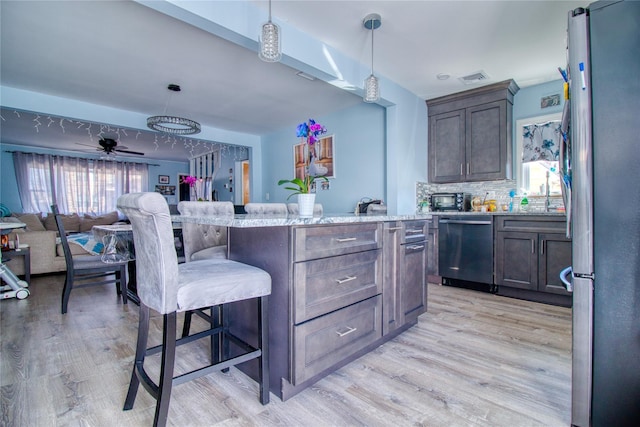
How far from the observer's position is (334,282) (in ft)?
5.27

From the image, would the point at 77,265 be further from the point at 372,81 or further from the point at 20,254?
the point at 372,81

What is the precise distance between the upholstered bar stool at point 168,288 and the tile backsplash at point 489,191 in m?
3.32

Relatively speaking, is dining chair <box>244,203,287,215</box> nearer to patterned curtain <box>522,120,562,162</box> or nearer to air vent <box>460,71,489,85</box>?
air vent <box>460,71,489,85</box>

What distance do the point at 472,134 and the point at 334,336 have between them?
3.41m

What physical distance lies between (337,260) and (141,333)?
3.20 feet

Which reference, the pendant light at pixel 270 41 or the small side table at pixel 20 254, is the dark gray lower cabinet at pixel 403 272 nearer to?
the pendant light at pixel 270 41

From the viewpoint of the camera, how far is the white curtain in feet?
24.3

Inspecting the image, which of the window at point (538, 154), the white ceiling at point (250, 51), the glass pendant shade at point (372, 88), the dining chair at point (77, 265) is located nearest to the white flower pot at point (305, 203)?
the glass pendant shade at point (372, 88)

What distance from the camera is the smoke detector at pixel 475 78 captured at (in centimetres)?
348

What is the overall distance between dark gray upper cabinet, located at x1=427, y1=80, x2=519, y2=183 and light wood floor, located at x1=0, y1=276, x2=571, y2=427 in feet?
6.54

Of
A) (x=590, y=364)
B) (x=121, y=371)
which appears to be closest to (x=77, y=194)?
(x=121, y=371)

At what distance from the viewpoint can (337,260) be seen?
5.31 ft

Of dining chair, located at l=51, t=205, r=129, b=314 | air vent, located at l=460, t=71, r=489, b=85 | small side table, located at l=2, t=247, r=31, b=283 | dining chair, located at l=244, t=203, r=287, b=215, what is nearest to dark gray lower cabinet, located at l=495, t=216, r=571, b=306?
air vent, located at l=460, t=71, r=489, b=85

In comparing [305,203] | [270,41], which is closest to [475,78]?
[270,41]
